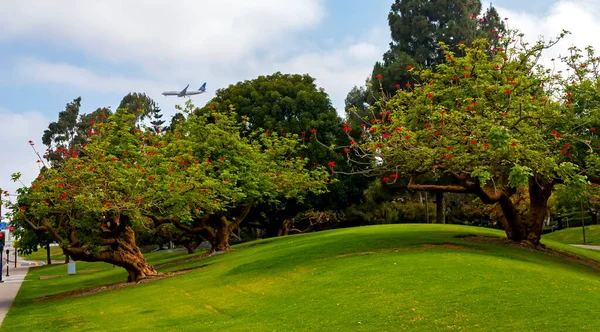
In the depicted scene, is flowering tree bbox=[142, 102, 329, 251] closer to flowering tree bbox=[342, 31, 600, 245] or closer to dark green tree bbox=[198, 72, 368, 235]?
dark green tree bbox=[198, 72, 368, 235]

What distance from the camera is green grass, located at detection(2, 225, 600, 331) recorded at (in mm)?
13180

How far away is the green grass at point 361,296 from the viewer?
1318 centimetres

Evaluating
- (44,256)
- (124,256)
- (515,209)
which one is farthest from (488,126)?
(44,256)

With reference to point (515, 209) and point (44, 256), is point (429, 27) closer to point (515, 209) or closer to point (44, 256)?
point (515, 209)

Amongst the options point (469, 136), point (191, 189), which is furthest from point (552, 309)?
point (191, 189)

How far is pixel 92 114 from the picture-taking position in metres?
84.9

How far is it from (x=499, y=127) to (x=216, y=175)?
Answer: 19.9 metres

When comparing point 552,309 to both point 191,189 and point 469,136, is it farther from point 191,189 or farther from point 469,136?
point 191,189

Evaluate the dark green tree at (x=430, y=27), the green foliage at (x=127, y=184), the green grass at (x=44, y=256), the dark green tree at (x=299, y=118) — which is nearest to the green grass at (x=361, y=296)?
the green foliage at (x=127, y=184)

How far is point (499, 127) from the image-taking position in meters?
19.3

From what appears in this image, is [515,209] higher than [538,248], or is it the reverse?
[515,209]

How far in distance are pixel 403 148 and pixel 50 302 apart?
15.9 m

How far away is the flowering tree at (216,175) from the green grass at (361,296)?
164 inches

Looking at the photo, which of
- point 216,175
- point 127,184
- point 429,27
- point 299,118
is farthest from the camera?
point 429,27
